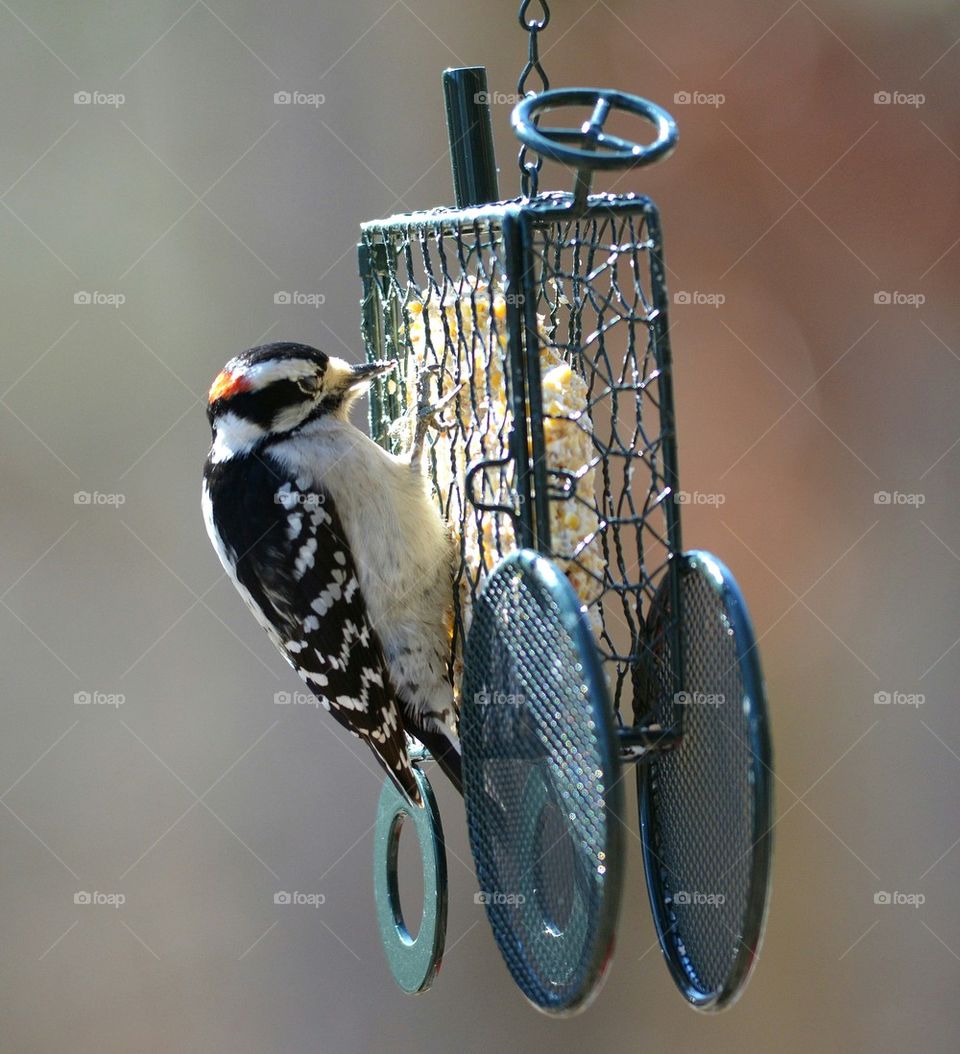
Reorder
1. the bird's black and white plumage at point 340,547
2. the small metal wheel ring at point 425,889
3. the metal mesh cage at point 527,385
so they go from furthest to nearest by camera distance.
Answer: the bird's black and white plumage at point 340,547, the small metal wheel ring at point 425,889, the metal mesh cage at point 527,385

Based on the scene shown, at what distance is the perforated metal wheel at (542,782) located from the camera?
1637mm

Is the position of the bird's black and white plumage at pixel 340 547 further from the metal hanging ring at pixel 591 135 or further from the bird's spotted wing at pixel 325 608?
the metal hanging ring at pixel 591 135

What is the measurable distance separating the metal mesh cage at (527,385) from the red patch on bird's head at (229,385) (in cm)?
28

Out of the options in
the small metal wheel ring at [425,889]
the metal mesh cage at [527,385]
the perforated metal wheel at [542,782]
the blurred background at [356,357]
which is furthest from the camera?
the blurred background at [356,357]

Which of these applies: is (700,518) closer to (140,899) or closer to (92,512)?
(92,512)

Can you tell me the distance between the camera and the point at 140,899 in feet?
15.3

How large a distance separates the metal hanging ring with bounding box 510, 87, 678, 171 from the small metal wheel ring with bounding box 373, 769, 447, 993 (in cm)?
113

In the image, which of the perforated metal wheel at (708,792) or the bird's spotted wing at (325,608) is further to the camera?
the bird's spotted wing at (325,608)

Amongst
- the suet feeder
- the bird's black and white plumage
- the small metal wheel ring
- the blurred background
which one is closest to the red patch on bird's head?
the bird's black and white plumage

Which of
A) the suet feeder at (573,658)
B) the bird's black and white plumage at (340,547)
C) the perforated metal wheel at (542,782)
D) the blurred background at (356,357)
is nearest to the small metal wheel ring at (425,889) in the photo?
the suet feeder at (573,658)

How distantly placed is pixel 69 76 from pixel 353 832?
271 centimetres

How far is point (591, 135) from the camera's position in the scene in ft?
5.61

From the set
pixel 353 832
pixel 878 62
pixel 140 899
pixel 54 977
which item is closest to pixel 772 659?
pixel 353 832

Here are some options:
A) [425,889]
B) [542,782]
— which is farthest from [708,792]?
[425,889]
